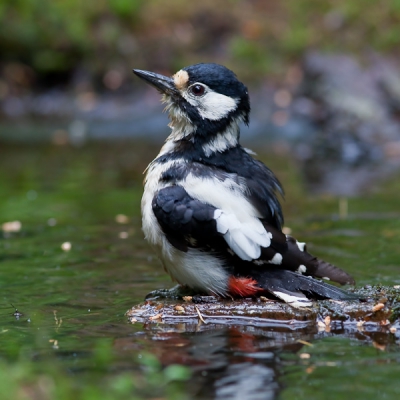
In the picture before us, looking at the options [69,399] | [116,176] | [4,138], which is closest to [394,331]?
[69,399]

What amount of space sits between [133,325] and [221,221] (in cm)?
83

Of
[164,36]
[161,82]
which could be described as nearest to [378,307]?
[161,82]

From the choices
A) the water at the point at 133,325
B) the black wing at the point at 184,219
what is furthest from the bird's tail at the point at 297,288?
the black wing at the point at 184,219

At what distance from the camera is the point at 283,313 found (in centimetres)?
480

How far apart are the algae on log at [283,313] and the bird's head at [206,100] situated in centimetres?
119

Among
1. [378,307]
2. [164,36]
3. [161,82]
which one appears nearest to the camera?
[378,307]

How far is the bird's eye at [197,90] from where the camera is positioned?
544 cm

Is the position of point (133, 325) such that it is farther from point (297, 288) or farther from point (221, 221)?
point (297, 288)

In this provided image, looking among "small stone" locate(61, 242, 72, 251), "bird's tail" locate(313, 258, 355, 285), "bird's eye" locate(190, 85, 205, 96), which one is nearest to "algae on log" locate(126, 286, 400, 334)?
"bird's tail" locate(313, 258, 355, 285)

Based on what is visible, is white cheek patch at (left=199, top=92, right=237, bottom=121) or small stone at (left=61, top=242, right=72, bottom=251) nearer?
white cheek patch at (left=199, top=92, right=237, bottom=121)

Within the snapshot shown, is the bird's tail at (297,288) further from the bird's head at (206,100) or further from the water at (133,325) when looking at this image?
the bird's head at (206,100)

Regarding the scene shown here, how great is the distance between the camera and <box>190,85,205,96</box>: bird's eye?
5442mm

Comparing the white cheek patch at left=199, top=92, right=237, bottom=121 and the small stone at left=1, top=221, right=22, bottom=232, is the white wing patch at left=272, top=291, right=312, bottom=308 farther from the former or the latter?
the small stone at left=1, top=221, right=22, bottom=232

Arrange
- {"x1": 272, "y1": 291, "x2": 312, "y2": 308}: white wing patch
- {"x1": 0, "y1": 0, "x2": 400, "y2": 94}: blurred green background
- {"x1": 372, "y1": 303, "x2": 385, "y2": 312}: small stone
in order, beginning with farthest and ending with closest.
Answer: {"x1": 0, "y1": 0, "x2": 400, "y2": 94}: blurred green background, {"x1": 272, "y1": 291, "x2": 312, "y2": 308}: white wing patch, {"x1": 372, "y1": 303, "x2": 385, "y2": 312}: small stone
